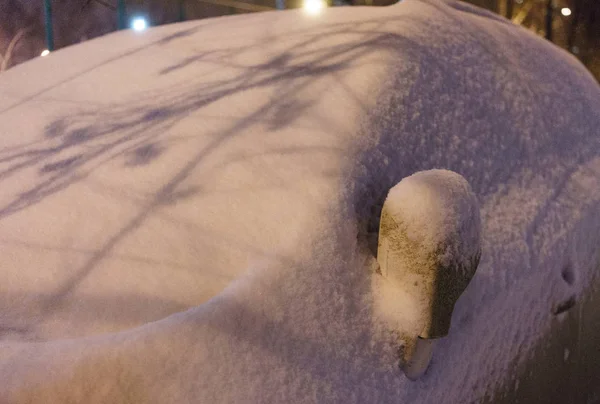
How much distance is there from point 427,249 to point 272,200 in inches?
19.6

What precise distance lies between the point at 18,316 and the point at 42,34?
51.9 feet

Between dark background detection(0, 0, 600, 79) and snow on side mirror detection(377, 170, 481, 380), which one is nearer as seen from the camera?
snow on side mirror detection(377, 170, 481, 380)

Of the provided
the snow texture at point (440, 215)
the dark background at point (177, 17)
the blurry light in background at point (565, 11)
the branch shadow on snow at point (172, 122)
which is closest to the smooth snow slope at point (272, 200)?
the branch shadow on snow at point (172, 122)

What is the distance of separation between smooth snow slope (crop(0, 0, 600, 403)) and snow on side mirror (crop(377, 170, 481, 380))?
0.09m

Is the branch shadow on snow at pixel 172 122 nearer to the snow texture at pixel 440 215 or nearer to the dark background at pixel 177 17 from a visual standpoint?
the snow texture at pixel 440 215

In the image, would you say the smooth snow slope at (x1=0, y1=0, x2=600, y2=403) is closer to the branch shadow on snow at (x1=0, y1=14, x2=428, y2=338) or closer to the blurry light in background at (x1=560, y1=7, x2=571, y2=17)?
the branch shadow on snow at (x1=0, y1=14, x2=428, y2=338)

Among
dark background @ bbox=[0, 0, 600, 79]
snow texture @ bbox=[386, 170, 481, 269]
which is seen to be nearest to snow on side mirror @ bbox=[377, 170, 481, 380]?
snow texture @ bbox=[386, 170, 481, 269]

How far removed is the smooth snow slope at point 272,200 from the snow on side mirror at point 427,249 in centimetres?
9

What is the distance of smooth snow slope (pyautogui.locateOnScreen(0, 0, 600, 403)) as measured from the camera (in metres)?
1.33

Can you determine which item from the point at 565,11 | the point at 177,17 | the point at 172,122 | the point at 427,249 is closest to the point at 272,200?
the point at 427,249

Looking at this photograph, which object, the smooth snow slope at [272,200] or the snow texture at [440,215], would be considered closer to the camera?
the smooth snow slope at [272,200]

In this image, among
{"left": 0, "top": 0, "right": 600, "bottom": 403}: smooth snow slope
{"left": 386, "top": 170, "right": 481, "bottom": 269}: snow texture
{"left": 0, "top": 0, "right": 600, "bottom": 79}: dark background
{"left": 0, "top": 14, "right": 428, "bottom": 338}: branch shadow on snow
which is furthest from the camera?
{"left": 0, "top": 0, "right": 600, "bottom": 79}: dark background

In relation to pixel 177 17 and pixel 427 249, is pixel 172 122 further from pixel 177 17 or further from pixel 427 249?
pixel 177 17

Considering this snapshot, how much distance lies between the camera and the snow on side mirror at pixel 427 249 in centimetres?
148
